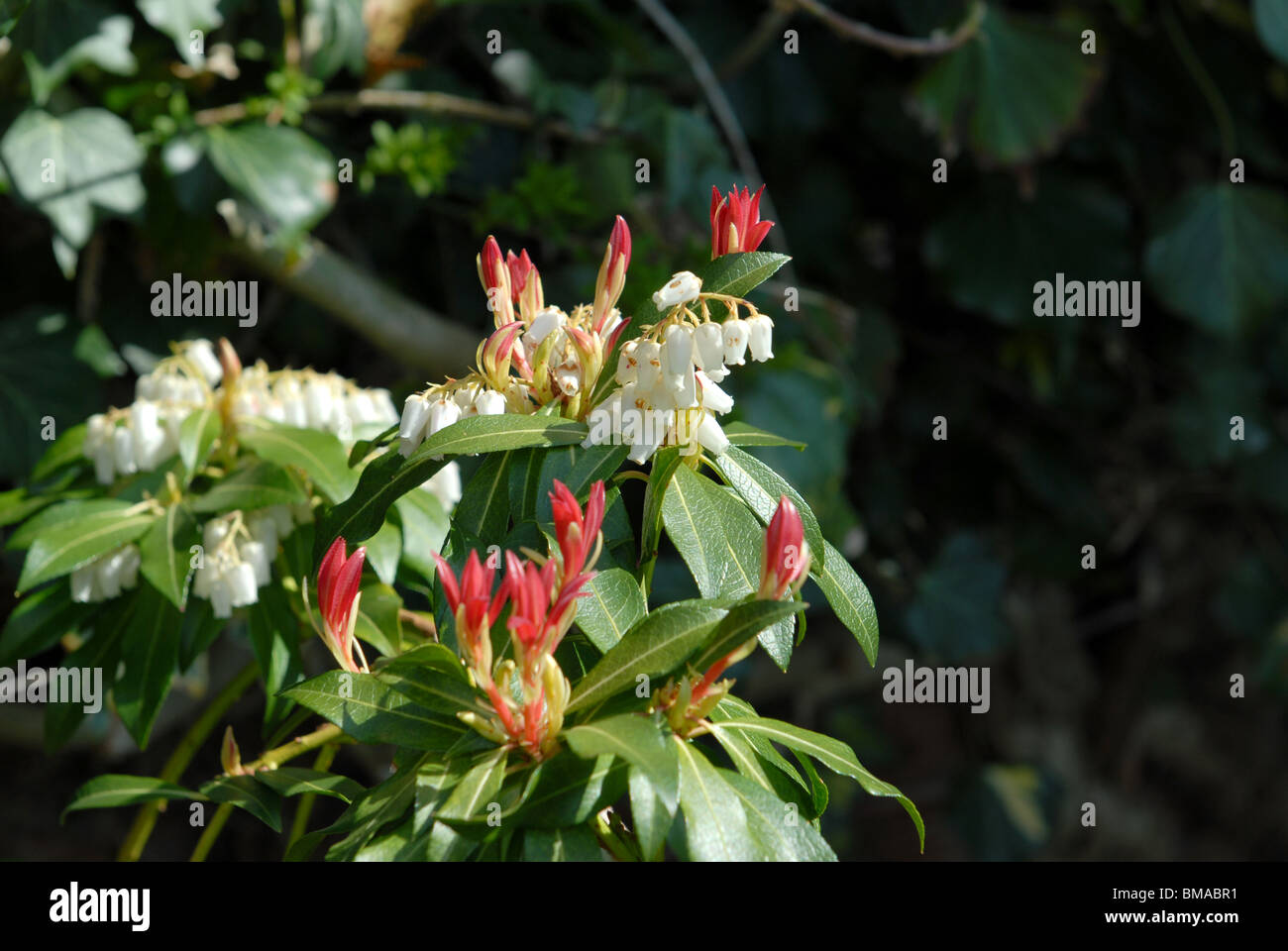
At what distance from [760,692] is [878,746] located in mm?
323

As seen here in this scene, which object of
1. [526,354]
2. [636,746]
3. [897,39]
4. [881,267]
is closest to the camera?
[636,746]

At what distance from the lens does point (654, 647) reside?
641mm

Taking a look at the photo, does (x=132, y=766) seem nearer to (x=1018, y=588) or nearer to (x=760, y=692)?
(x=760, y=692)

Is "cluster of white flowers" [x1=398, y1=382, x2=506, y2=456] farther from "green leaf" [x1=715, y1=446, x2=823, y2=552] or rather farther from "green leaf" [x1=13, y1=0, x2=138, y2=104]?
"green leaf" [x1=13, y1=0, x2=138, y2=104]

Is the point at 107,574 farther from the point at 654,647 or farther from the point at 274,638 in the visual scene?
the point at 654,647

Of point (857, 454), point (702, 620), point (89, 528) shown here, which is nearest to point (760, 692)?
point (857, 454)

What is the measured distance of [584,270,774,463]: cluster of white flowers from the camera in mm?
669

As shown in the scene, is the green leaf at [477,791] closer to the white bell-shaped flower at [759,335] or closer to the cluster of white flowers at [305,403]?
the white bell-shaped flower at [759,335]

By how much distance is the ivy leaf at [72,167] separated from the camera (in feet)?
4.89

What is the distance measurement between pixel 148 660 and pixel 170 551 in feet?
0.40

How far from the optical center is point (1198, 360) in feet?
8.30

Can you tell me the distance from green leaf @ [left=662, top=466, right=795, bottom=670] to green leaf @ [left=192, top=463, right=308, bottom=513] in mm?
382

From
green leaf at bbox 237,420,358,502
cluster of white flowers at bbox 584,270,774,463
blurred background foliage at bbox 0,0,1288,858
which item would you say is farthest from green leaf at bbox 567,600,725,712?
blurred background foliage at bbox 0,0,1288,858

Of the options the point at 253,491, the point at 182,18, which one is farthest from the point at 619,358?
the point at 182,18
